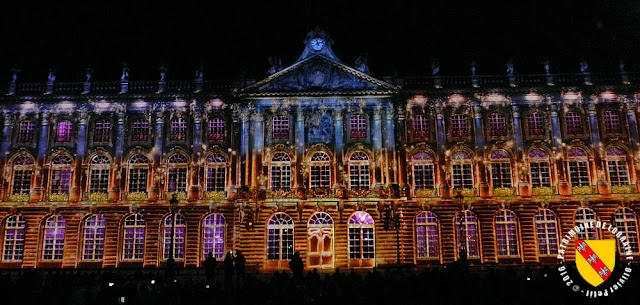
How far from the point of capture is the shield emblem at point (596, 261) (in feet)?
47.7

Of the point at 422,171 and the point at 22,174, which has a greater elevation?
the point at 22,174

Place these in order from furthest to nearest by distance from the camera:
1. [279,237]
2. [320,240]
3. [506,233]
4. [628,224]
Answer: [506,233] < [628,224] < [279,237] < [320,240]

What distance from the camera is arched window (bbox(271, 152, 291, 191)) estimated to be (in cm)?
3319

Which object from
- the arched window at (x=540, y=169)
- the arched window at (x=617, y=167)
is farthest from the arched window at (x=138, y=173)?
the arched window at (x=617, y=167)

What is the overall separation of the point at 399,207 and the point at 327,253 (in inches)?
204

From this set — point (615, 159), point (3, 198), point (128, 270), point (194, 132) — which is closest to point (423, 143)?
point (615, 159)

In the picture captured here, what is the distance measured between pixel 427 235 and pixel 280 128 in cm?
1131

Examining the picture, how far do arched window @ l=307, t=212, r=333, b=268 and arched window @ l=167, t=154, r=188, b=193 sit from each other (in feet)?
27.9

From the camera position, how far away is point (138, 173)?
33969mm

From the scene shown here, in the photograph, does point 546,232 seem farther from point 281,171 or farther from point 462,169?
point 281,171

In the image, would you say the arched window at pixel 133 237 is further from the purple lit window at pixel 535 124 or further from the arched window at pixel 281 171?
the purple lit window at pixel 535 124

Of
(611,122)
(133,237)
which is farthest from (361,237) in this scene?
(611,122)

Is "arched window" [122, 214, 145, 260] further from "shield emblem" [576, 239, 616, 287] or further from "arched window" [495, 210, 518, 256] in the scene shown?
"shield emblem" [576, 239, 616, 287]

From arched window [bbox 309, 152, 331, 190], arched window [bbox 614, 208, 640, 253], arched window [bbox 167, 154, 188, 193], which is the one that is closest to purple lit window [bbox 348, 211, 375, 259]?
arched window [bbox 309, 152, 331, 190]
